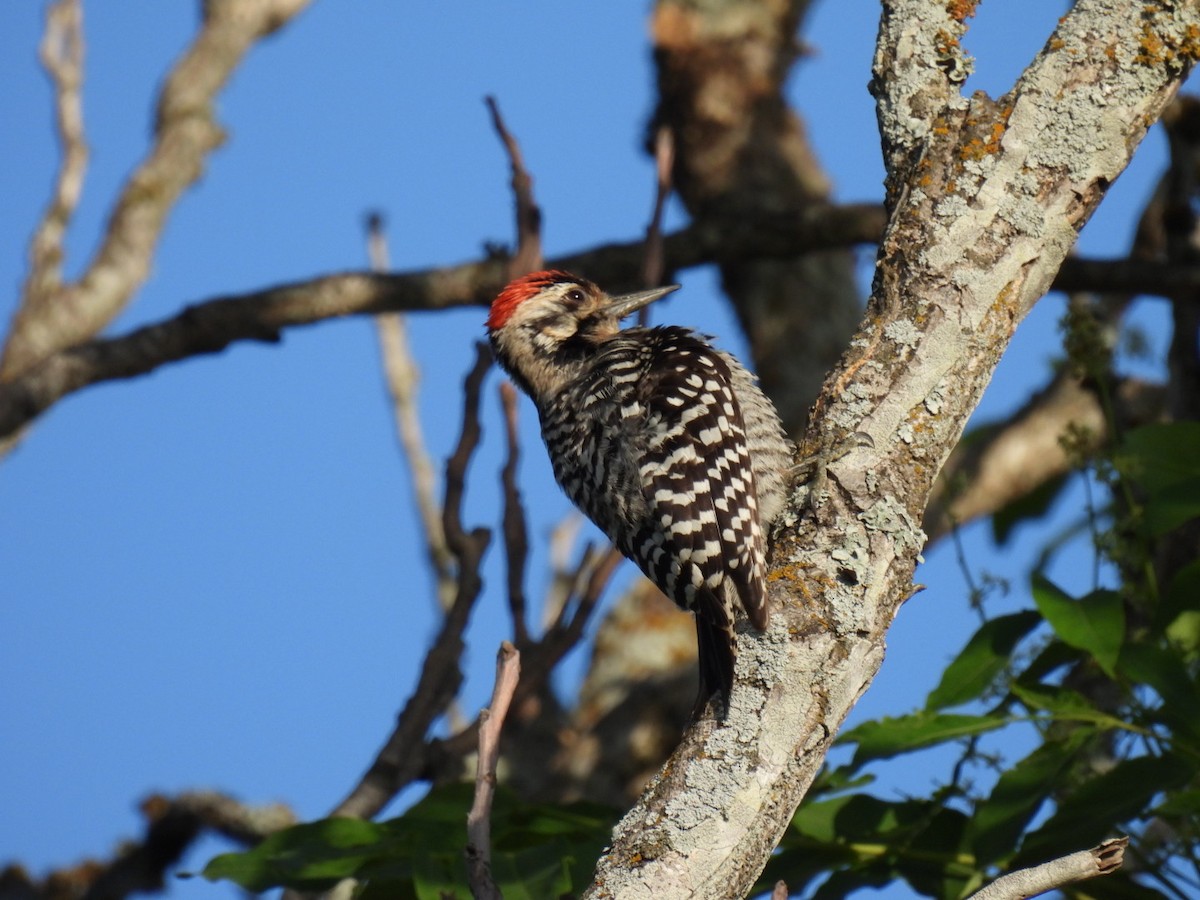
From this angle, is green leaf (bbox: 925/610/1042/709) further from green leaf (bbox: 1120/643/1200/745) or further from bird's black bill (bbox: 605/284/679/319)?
bird's black bill (bbox: 605/284/679/319)

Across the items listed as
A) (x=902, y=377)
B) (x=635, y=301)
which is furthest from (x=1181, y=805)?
(x=635, y=301)

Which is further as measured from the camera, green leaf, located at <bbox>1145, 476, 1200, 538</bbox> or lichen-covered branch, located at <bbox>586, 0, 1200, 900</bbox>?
green leaf, located at <bbox>1145, 476, 1200, 538</bbox>

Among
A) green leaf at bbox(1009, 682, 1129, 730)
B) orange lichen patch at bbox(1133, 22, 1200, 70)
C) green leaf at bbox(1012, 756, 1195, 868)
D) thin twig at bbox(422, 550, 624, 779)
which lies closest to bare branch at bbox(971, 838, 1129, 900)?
green leaf at bbox(1012, 756, 1195, 868)

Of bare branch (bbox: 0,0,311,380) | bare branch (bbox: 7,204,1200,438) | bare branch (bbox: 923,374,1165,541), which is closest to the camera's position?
bare branch (bbox: 7,204,1200,438)

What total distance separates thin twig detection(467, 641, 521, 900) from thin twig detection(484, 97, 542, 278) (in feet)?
7.92

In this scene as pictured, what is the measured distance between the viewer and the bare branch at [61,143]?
7.83 meters

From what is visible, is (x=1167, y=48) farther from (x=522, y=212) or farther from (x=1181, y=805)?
(x=522, y=212)

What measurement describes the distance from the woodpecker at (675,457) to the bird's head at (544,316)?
182 millimetres

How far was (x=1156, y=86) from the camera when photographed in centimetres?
295

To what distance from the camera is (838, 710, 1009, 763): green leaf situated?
3.13 m

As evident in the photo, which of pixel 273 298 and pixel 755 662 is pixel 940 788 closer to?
pixel 755 662

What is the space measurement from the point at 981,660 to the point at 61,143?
23.5ft

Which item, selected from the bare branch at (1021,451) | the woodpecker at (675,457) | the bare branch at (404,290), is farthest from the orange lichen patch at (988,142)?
the bare branch at (1021,451)

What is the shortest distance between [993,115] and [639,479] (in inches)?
56.9
